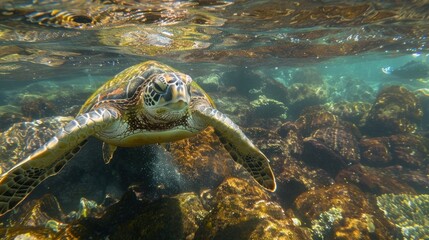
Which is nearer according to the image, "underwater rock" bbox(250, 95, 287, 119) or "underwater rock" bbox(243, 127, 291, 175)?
"underwater rock" bbox(243, 127, 291, 175)

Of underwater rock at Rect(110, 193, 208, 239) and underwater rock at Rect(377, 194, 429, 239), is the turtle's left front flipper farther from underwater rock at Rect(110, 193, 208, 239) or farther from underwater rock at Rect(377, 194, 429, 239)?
underwater rock at Rect(377, 194, 429, 239)

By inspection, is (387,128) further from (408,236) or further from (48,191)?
(48,191)

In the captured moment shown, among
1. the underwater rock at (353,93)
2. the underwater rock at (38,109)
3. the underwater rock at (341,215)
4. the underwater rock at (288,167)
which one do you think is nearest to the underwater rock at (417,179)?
the underwater rock at (288,167)

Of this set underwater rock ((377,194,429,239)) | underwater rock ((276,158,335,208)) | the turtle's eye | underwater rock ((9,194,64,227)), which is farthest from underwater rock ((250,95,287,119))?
the turtle's eye

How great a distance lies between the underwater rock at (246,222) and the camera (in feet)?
→ 13.6

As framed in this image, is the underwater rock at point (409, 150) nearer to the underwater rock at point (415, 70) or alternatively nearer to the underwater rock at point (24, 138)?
the underwater rock at point (24, 138)

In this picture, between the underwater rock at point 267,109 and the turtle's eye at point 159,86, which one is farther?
the underwater rock at point 267,109

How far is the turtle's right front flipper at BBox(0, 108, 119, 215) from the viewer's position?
3.59 metres

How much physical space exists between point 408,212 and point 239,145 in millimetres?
6401

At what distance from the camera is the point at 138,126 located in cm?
444

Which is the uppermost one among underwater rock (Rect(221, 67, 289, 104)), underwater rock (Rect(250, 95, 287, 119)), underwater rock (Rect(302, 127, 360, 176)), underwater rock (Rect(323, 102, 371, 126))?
underwater rock (Rect(302, 127, 360, 176))

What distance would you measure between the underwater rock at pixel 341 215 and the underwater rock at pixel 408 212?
3.22 feet

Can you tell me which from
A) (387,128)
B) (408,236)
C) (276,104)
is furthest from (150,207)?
(276,104)

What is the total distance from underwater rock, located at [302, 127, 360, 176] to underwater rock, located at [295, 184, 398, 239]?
267cm
